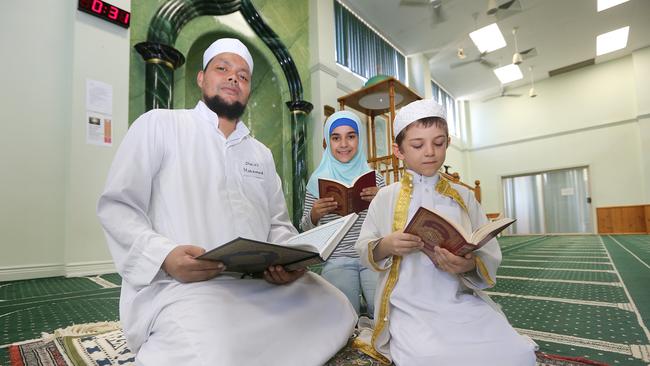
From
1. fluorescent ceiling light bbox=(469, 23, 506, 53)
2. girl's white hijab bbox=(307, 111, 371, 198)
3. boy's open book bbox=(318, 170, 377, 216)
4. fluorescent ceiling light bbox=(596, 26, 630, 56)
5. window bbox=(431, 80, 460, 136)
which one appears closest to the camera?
boy's open book bbox=(318, 170, 377, 216)

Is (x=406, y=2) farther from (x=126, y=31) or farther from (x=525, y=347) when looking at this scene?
(x=525, y=347)

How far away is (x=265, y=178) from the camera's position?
155 cm

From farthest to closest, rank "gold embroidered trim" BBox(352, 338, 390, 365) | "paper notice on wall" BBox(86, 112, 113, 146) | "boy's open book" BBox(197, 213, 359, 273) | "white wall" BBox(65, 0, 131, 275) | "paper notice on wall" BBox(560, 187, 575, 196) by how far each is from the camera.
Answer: "paper notice on wall" BBox(560, 187, 575, 196)
"paper notice on wall" BBox(86, 112, 113, 146)
"white wall" BBox(65, 0, 131, 275)
"gold embroidered trim" BBox(352, 338, 390, 365)
"boy's open book" BBox(197, 213, 359, 273)

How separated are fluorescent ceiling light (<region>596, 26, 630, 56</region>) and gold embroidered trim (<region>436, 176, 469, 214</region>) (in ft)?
35.9

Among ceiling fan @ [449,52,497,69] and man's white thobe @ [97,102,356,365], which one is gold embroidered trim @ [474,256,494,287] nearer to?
man's white thobe @ [97,102,356,365]

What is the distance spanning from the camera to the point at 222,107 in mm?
1468

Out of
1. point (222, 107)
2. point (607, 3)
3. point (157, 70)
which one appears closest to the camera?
point (222, 107)

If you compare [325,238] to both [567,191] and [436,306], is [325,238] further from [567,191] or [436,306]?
[567,191]

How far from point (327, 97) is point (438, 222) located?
5.44 m

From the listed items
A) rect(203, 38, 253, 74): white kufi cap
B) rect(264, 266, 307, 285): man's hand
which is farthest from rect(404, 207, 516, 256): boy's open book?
rect(203, 38, 253, 74): white kufi cap

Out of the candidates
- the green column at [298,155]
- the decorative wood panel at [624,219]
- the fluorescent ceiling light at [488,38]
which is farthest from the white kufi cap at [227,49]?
the decorative wood panel at [624,219]

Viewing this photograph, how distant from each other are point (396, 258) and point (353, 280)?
28.6 inches

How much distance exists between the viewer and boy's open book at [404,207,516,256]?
3.39 feet

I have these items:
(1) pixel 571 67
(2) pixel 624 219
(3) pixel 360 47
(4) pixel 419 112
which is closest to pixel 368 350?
(4) pixel 419 112
